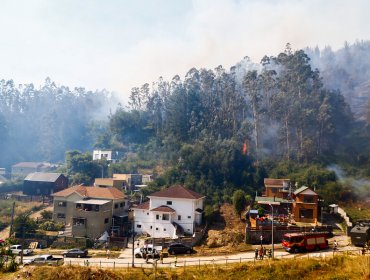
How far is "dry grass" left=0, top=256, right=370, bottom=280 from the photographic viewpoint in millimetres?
24656

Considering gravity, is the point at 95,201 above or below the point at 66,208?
above

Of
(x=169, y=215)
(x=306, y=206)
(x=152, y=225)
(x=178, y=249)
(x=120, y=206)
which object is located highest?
(x=306, y=206)

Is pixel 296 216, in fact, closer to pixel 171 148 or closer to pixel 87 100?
pixel 171 148

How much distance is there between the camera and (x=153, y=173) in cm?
7056

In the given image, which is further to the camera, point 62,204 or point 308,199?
point 62,204

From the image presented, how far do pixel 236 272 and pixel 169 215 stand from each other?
19.5 m

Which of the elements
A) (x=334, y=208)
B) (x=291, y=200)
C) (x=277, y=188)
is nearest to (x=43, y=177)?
(x=277, y=188)

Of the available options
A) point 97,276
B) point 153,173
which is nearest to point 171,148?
point 153,173

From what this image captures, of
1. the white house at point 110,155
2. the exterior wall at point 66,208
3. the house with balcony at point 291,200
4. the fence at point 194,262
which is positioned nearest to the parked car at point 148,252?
the fence at point 194,262

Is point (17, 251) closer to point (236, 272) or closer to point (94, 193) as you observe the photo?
point (94, 193)

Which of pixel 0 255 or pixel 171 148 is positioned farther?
pixel 171 148

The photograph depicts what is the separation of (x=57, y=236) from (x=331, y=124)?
51514 mm

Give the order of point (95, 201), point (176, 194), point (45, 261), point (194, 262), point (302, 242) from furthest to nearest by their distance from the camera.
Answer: point (95, 201)
point (176, 194)
point (302, 242)
point (45, 261)
point (194, 262)

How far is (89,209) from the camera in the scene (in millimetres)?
46406
